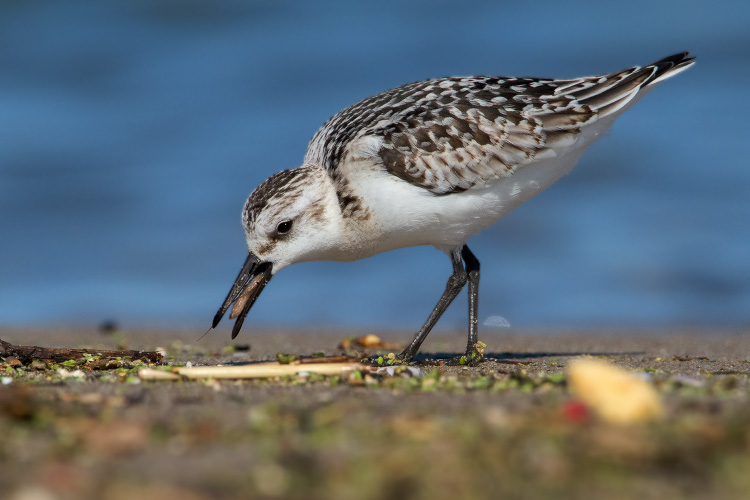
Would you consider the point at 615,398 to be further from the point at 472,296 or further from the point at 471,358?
the point at 472,296

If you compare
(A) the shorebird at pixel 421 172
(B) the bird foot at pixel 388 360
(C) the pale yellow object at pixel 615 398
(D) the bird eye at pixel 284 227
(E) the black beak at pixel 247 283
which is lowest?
(B) the bird foot at pixel 388 360

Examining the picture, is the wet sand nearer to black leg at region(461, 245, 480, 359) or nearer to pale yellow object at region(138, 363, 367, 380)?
pale yellow object at region(138, 363, 367, 380)

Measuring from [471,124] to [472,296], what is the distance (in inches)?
56.8

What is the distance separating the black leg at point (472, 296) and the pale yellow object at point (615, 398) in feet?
10.6

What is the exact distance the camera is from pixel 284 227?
576cm

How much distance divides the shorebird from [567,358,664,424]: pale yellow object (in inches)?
118

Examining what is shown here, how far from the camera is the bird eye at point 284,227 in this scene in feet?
18.8

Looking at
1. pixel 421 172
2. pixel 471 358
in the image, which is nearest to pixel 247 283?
pixel 421 172

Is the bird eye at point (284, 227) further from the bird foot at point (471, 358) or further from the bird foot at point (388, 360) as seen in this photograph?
the bird foot at point (471, 358)

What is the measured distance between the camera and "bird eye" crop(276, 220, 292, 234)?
572 cm

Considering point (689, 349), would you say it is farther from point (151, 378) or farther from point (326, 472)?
point (326, 472)

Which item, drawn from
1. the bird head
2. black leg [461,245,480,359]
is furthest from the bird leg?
the bird head

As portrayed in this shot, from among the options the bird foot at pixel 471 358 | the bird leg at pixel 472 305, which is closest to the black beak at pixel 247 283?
the bird foot at pixel 471 358

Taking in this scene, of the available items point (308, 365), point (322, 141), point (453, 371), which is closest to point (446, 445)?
point (308, 365)
